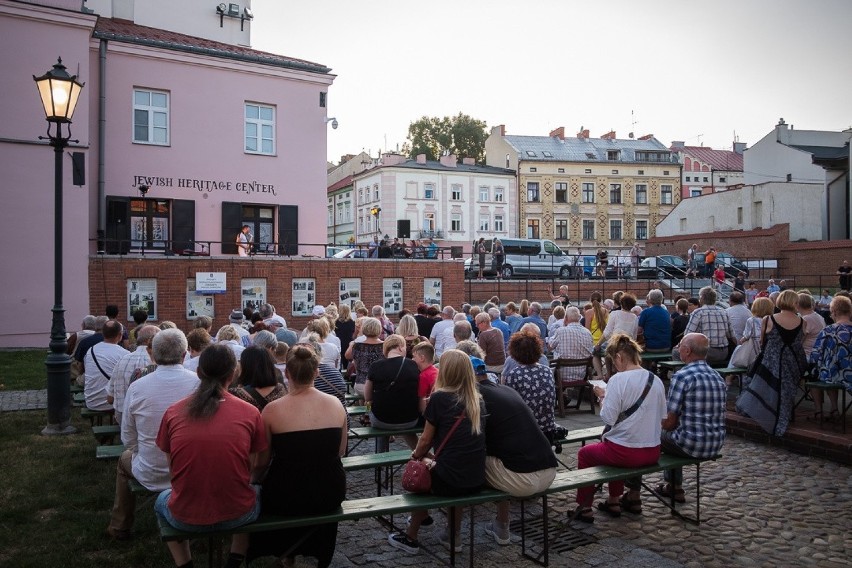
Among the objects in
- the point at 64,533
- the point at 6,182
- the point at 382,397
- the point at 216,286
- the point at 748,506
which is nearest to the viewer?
the point at 64,533

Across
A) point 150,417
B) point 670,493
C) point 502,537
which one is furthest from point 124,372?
point 670,493

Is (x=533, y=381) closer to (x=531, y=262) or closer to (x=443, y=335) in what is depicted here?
(x=443, y=335)

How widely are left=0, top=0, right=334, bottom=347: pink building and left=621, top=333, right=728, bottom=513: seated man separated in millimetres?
16871

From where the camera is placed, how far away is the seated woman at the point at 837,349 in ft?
28.0

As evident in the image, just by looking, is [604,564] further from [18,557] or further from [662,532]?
[18,557]

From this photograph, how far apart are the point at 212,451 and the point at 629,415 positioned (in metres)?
3.45

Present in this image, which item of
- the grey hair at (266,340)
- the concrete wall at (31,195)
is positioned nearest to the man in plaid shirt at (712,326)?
the grey hair at (266,340)

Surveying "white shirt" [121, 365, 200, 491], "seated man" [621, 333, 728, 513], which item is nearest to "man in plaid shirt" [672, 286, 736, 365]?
"seated man" [621, 333, 728, 513]

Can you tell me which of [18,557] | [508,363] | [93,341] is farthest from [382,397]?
[93,341]

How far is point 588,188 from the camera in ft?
203

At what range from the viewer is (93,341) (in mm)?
9578

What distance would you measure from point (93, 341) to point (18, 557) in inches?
191

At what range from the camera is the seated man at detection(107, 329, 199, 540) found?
17.1 ft

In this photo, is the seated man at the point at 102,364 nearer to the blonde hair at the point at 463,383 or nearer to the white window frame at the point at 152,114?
the blonde hair at the point at 463,383
